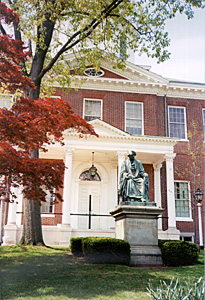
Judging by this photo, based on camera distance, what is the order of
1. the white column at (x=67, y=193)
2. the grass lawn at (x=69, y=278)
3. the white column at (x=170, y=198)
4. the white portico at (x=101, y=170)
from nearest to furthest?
the grass lawn at (x=69, y=278) < the white column at (x=67, y=193) < the white portico at (x=101, y=170) < the white column at (x=170, y=198)

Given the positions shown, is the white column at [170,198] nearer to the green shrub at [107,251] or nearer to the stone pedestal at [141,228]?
the stone pedestal at [141,228]

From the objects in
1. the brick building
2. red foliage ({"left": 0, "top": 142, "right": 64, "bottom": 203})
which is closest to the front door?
the brick building

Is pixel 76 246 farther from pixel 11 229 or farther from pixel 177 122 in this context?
pixel 177 122

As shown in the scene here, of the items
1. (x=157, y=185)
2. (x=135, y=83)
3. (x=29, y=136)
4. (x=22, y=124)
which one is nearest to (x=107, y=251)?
(x=29, y=136)

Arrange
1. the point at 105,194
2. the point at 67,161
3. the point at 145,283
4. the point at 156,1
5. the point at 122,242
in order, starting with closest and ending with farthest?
the point at 145,283 → the point at 122,242 → the point at 156,1 → the point at 67,161 → the point at 105,194

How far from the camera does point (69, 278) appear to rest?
232 inches

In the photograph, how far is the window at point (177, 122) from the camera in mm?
18594

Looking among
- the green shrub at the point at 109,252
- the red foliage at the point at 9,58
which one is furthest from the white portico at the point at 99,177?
the red foliage at the point at 9,58

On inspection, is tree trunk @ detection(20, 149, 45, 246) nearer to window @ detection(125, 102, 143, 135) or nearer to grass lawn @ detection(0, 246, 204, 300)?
grass lawn @ detection(0, 246, 204, 300)

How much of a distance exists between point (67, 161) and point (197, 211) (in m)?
7.84

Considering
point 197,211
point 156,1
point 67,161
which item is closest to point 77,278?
point 156,1

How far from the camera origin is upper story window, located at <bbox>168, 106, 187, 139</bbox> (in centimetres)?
1859

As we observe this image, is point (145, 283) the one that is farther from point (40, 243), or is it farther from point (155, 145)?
point (155, 145)

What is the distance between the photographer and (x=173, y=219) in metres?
15.3
